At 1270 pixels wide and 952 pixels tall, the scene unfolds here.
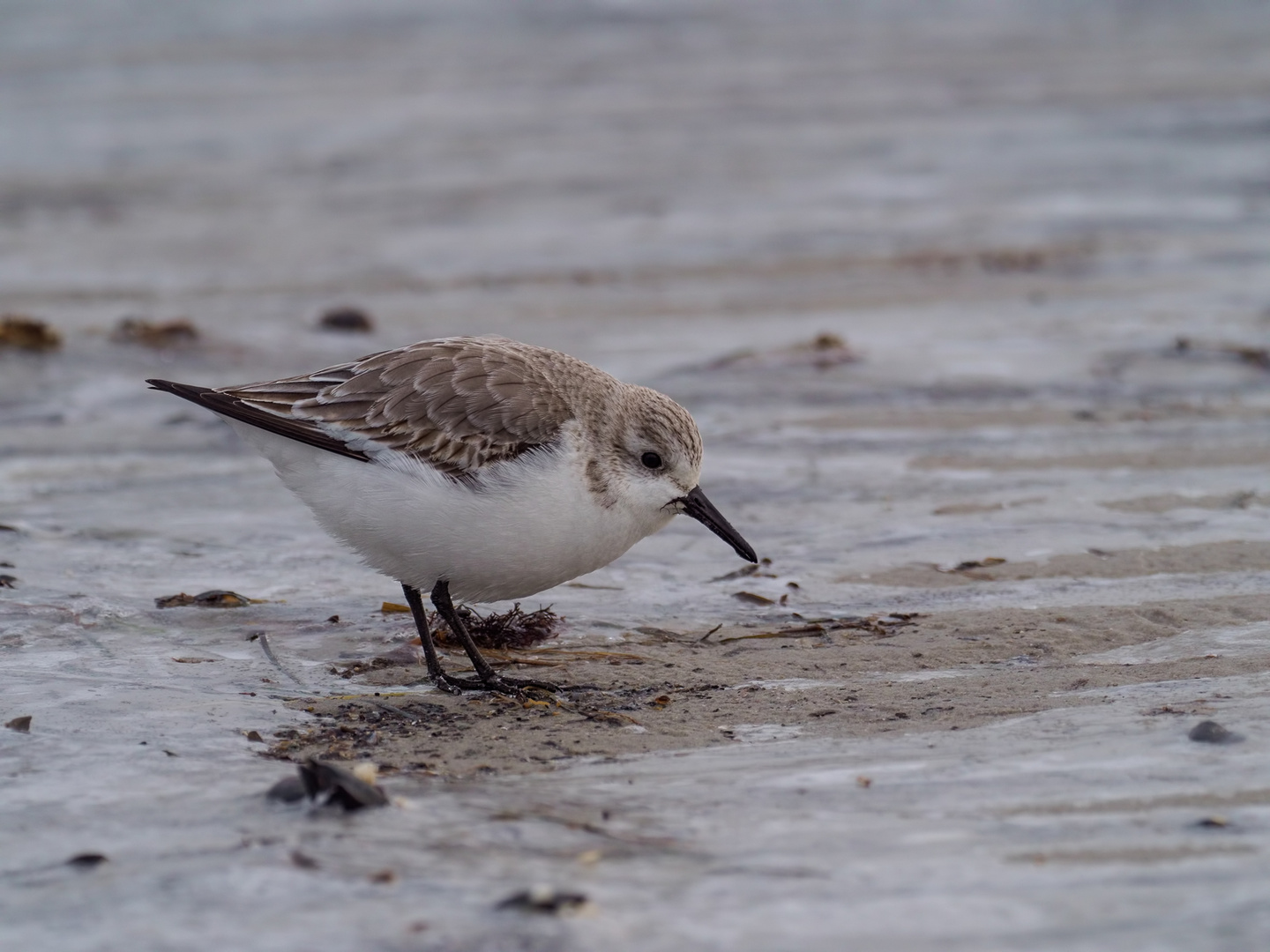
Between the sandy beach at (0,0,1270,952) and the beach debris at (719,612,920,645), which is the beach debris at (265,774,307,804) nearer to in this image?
the sandy beach at (0,0,1270,952)

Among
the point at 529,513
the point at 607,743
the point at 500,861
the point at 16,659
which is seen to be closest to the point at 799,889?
the point at 500,861

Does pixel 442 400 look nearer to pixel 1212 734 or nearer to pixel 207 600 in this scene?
pixel 207 600

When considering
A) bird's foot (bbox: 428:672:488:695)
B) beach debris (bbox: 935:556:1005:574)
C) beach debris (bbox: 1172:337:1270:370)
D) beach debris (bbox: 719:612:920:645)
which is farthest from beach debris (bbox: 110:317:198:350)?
beach debris (bbox: 1172:337:1270:370)

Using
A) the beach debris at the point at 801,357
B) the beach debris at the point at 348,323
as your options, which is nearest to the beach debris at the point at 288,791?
the beach debris at the point at 801,357

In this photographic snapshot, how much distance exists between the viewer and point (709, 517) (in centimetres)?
552

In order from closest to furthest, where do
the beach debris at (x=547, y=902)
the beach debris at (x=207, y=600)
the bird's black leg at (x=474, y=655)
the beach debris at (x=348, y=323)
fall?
the beach debris at (x=547, y=902), the bird's black leg at (x=474, y=655), the beach debris at (x=207, y=600), the beach debris at (x=348, y=323)

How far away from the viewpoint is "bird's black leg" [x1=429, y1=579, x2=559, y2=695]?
509 cm

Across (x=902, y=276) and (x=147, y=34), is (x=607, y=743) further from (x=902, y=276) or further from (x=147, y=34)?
(x=147, y=34)

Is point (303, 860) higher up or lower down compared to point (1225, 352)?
lower down

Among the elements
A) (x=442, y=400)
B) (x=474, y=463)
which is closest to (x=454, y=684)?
(x=474, y=463)

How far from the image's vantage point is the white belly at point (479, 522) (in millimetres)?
4949

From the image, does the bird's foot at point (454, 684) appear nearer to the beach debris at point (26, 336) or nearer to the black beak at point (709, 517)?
the black beak at point (709, 517)

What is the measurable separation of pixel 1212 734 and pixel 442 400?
108 inches

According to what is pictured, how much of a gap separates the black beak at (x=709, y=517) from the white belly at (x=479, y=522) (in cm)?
31
